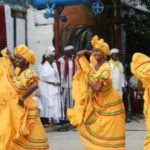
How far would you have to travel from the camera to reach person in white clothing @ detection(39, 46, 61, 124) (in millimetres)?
12648

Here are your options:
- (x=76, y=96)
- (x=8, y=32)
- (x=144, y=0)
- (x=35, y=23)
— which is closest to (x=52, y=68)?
(x=8, y=32)

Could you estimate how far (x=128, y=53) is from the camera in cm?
1812

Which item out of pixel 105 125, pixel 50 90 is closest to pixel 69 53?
pixel 50 90

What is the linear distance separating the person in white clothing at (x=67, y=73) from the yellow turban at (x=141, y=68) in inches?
250

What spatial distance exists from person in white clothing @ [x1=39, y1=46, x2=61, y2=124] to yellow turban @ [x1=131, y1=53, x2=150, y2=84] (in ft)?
20.6

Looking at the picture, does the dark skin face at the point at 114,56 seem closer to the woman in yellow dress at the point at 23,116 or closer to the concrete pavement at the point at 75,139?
the concrete pavement at the point at 75,139

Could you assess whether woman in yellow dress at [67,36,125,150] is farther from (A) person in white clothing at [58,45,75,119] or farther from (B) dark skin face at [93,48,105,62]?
(A) person in white clothing at [58,45,75,119]

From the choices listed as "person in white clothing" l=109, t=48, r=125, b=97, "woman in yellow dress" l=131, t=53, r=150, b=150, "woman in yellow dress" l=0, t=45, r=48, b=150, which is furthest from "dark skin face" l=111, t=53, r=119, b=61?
"woman in yellow dress" l=131, t=53, r=150, b=150

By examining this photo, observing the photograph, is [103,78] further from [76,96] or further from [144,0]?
[144,0]

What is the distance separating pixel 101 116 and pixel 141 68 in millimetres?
1647

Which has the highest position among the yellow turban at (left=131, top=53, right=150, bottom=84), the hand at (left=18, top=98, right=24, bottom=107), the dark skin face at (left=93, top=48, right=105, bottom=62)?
the dark skin face at (left=93, top=48, right=105, bottom=62)

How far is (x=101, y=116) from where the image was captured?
25.6ft

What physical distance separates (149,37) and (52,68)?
20.5 ft

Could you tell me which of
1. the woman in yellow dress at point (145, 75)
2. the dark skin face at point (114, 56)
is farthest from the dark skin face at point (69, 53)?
the woman in yellow dress at point (145, 75)
